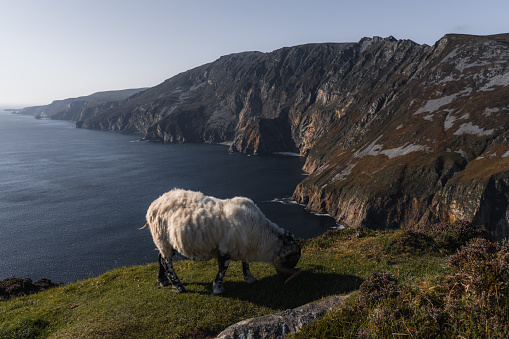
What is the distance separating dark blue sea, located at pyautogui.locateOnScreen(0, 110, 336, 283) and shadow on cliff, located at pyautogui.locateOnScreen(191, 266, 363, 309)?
29588mm

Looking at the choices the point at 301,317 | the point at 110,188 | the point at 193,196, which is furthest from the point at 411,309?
the point at 110,188

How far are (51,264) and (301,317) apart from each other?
83.8 metres

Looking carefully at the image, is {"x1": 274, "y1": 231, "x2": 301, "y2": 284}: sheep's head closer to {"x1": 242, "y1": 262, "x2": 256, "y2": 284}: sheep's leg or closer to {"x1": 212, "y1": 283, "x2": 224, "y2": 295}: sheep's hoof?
{"x1": 242, "y1": 262, "x2": 256, "y2": 284}: sheep's leg

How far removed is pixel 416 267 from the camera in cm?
1462

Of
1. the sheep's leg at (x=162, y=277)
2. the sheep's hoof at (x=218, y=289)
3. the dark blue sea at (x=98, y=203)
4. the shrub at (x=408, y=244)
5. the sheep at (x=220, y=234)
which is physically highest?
the sheep at (x=220, y=234)

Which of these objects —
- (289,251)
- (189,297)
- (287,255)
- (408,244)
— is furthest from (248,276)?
(408,244)

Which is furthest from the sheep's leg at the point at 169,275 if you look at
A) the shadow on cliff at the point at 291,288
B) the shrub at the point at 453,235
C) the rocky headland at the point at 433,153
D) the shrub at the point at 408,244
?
the rocky headland at the point at 433,153

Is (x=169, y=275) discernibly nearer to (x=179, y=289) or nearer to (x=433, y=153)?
(x=179, y=289)

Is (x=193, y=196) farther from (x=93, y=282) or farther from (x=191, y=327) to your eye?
(x=93, y=282)

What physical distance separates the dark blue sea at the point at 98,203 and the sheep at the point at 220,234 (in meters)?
27.8

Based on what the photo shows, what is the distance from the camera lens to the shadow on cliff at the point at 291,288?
40.8 feet

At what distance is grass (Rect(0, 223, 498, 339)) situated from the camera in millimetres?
8016

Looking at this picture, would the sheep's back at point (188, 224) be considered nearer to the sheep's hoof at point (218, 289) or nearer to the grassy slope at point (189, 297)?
the sheep's hoof at point (218, 289)

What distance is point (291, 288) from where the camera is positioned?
13344mm
